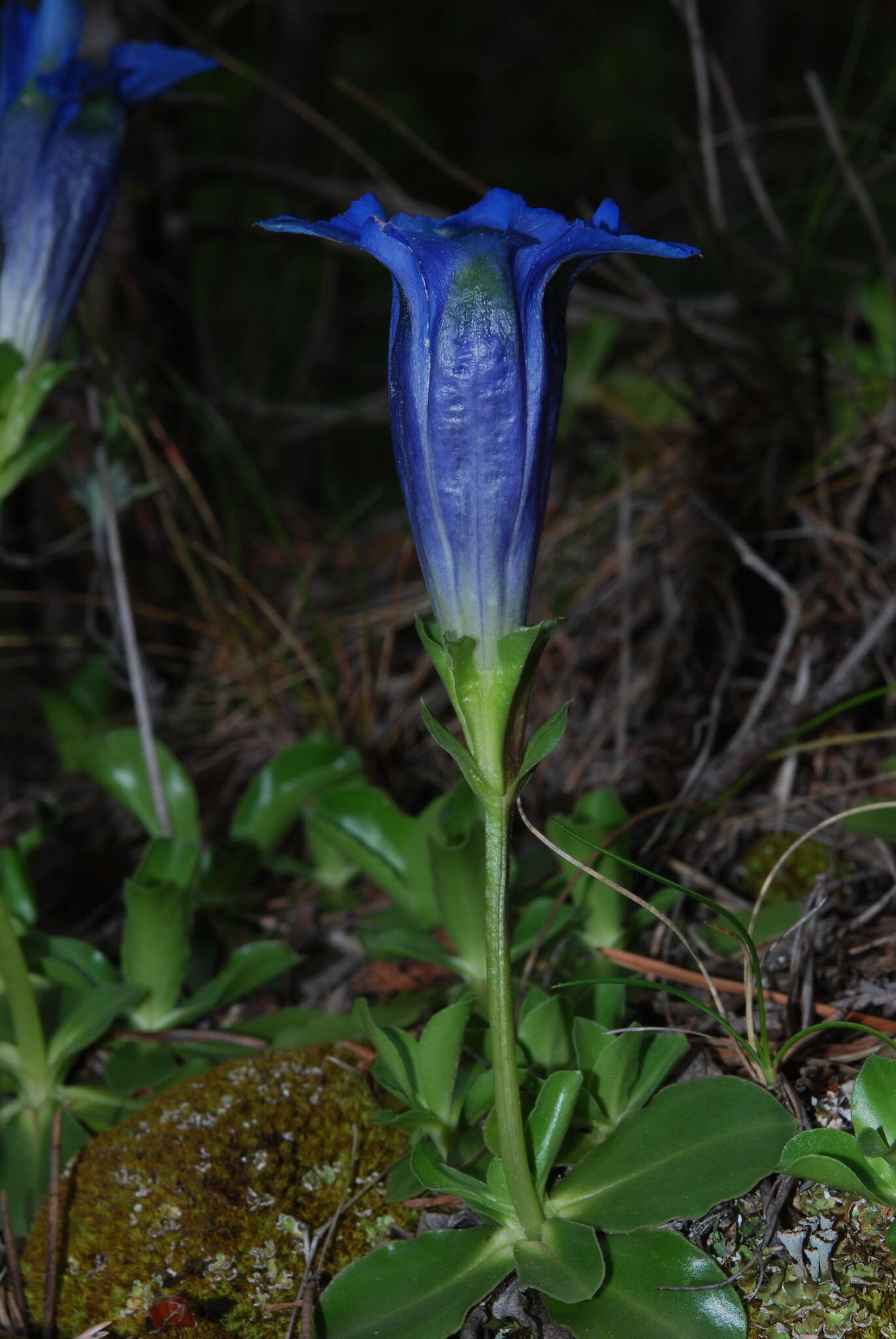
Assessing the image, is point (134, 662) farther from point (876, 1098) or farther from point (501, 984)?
point (876, 1098)

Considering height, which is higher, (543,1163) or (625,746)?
(625,746)

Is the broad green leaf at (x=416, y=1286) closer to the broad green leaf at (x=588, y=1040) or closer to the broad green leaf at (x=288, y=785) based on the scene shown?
the broad green leaf at (x=588, y=1040)

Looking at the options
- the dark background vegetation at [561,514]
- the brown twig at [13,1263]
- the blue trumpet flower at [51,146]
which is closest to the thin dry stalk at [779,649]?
the dark background vegetation at [561,514]

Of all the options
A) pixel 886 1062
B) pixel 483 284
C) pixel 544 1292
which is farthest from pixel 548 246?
pixel 544 1292

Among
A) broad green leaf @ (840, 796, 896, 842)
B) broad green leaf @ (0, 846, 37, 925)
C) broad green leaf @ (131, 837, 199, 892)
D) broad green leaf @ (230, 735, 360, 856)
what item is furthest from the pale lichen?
broad green leaf @ (0, 846, 37, 925)

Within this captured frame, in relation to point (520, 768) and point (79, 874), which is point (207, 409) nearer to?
point (79, 874)

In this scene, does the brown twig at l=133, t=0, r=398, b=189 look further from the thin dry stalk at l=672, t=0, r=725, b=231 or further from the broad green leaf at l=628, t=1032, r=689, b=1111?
the broad green leaf at l=628, t=1032, r=689, b=1111
